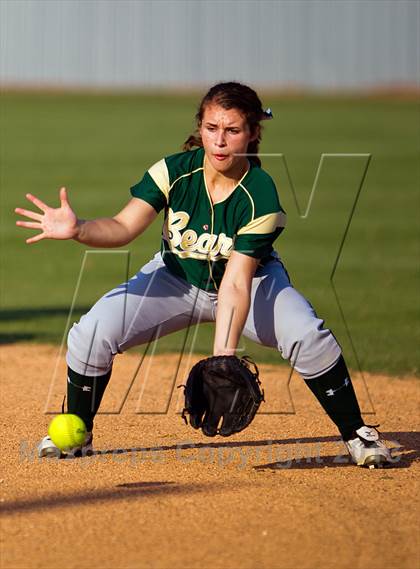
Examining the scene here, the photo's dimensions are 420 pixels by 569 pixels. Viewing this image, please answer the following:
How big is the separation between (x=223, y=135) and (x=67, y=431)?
138 cm

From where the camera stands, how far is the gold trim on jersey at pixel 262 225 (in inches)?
171

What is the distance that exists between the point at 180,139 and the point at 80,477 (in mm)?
21824

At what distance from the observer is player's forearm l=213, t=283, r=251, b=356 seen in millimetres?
4254

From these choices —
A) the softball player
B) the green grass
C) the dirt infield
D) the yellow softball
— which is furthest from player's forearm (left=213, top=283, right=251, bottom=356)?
the green grass

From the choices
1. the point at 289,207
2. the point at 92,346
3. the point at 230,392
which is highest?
the point at 92,346

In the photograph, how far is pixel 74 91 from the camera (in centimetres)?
4991

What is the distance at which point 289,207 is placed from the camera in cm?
1653

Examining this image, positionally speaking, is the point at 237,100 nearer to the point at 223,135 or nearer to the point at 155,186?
the point at 223,135

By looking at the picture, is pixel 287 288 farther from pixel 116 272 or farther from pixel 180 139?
pixel 180 139

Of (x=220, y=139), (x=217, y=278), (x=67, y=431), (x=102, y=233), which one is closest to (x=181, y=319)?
(x=217, y=278)

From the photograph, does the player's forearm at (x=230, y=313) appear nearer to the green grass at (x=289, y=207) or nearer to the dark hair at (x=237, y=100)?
the dark hair at (x=237, y=100)

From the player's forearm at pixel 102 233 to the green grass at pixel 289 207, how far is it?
3.19m

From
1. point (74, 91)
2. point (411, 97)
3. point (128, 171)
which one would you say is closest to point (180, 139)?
point (128, 171)

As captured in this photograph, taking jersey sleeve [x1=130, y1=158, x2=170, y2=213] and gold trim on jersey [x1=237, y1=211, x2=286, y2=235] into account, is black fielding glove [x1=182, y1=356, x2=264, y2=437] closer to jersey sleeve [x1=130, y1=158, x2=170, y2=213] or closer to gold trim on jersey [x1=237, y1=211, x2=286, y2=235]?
gold trim on jersey [x1=237, y1=211, x2=286, y2=235]
